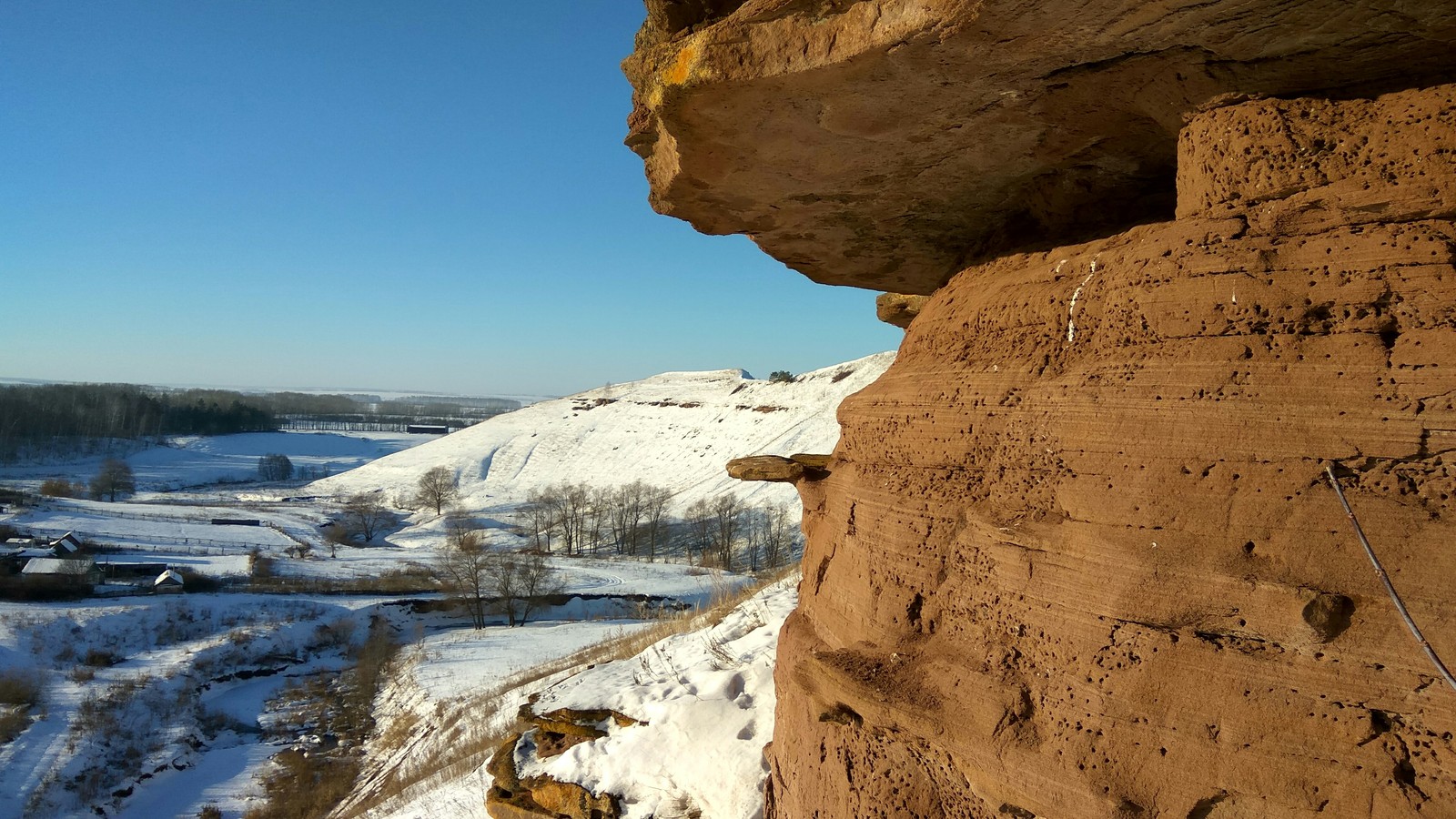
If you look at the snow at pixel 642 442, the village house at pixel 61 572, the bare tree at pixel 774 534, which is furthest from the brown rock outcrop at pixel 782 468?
the snow at pixel 642 442

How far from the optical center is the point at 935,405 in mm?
4133

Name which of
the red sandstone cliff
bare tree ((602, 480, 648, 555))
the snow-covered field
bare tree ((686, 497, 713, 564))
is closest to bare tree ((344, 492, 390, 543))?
the snow-covered field

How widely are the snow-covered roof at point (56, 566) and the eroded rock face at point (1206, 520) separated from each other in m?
37.8

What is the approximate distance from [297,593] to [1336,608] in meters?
35.5

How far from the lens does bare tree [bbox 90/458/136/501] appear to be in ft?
193

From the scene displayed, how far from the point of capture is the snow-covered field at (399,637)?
7.80 m

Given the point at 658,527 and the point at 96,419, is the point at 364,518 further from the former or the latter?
the point at 96,419

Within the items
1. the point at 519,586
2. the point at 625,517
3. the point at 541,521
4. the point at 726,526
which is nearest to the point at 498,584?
the point at 519,586

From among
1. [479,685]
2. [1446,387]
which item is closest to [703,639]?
[1446,387]

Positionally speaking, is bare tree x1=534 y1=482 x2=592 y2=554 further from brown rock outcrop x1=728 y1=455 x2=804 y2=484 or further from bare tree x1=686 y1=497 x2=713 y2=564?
brown rock outcrop x1=728 y1=455 x2=804 y2=484

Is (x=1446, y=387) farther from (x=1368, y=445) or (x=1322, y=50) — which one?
(x=1322, y=50)

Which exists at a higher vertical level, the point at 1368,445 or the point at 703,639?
the point at 1368,445

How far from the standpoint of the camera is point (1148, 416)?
3107 millimetres

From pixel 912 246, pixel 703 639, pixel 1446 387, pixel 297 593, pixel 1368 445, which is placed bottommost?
pixel 297 593
